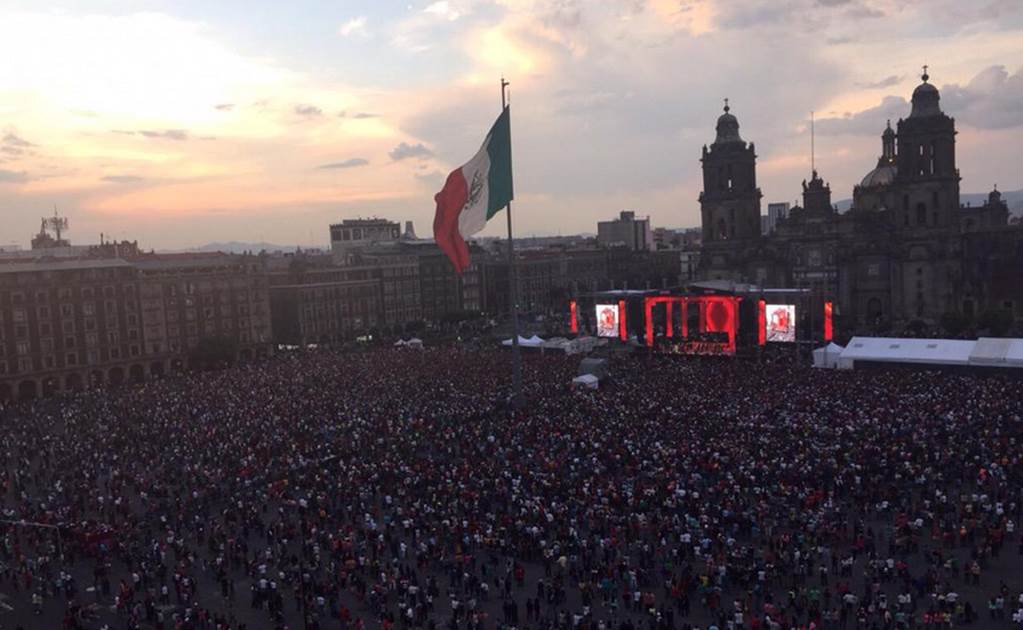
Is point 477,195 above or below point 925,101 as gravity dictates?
below

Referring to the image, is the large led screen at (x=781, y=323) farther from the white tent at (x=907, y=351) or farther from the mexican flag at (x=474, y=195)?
the mexican flag at (x=474, y=195)

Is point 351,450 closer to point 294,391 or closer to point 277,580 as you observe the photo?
point 277,580

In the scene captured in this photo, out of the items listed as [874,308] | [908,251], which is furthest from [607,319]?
[908,251]

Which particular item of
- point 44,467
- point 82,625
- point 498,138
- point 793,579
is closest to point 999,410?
point 793,579

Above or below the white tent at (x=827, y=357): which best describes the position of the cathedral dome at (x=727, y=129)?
above

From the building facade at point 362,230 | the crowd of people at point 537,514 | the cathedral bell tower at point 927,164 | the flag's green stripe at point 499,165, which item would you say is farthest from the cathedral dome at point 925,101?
the building facade at point 362,230

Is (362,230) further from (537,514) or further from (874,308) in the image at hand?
(537,514)

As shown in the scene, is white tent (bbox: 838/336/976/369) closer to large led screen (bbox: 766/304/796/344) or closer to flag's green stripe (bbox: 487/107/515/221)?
large led screen (bbox: 766/304/796/344)
